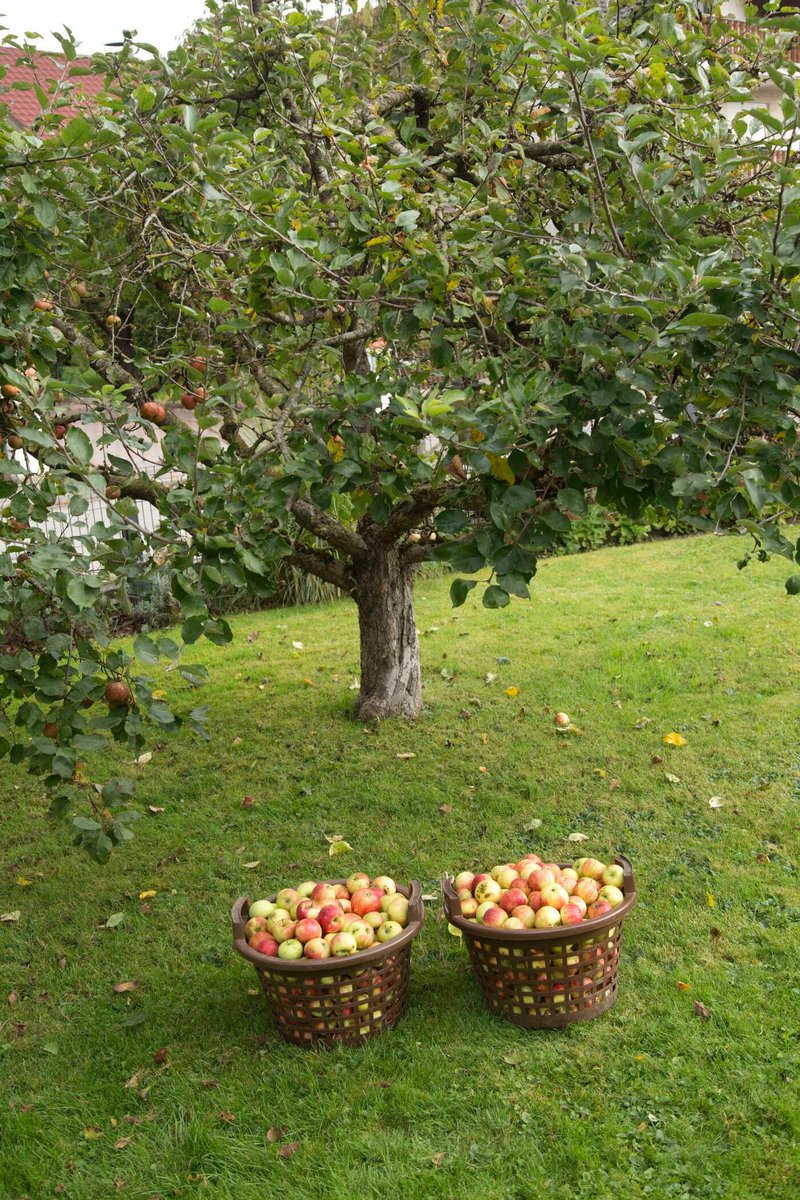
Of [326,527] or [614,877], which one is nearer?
[614,877]

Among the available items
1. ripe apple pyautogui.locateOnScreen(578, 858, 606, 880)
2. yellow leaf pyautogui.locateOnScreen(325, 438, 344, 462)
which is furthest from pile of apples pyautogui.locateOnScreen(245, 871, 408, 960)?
yellow leaf pyautogui.locateOnScreen(325, 438, 344, 462)

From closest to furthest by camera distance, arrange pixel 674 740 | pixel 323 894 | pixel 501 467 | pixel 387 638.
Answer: pixel 501 467 → pixel 323 894 → pixel 674 740 → pixel 387 638

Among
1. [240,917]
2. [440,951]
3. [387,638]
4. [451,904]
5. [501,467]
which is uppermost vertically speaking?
[501,467]

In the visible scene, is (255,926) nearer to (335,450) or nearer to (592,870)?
(592,870)

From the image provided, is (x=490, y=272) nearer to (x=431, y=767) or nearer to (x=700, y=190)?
(x=700, y=190)

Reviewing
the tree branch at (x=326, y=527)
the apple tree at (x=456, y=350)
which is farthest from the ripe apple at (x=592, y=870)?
the tree branch at (x=326, y=527)

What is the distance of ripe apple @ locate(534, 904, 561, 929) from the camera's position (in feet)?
10.3

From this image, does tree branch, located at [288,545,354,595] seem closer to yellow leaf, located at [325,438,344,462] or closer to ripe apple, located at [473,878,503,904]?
yellow leaf, located at [325,438,344,462]

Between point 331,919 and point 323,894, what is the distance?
175 millimetres

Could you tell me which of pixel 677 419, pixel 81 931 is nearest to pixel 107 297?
pixel 81 931

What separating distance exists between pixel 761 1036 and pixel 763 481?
5.87ft

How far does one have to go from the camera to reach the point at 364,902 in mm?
3369

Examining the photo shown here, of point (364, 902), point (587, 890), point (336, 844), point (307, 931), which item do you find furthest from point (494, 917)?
point (336, 844)

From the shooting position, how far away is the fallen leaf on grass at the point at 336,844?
4.43 meters
